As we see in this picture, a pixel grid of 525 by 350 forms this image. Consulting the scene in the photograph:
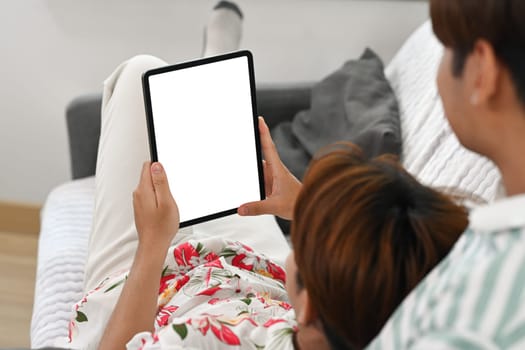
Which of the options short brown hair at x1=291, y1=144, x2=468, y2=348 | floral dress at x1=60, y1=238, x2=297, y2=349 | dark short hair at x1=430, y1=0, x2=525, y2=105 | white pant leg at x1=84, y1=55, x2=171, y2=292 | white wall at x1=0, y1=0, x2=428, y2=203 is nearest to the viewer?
dark short hair at x1=430, y1=0, x2=525, y2=105

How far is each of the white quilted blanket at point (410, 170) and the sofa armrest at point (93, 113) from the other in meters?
0.07

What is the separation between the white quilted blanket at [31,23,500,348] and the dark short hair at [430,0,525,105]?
1.80ft

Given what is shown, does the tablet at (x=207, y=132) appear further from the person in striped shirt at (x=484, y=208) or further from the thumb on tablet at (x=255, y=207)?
the person in striped shirt at (x=484, y=208)

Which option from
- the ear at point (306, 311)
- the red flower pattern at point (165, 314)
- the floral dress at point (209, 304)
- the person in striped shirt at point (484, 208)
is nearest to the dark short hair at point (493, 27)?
the person in striped shirt at point (484, 208)

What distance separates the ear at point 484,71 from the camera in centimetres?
68

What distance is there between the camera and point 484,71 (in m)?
0.69

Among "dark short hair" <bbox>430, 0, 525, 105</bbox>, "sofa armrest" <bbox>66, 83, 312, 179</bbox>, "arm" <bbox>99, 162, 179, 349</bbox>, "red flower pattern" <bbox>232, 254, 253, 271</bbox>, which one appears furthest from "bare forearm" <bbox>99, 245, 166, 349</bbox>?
"sofa armrest" <bbox>66, 83, 312, 179</bbox>

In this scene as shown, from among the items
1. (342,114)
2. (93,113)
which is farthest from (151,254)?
(93,113)

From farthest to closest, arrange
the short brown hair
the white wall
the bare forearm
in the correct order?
the white wall, the bare forearm, the short brown hair

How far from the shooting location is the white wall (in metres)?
2.33

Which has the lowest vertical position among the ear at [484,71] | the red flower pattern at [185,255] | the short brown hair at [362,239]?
the red flower pattern at [185,255]

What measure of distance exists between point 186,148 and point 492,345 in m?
0.67

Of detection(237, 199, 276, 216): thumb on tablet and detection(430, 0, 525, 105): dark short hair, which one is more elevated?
detection(430, 0, 525, 105): dark short hair

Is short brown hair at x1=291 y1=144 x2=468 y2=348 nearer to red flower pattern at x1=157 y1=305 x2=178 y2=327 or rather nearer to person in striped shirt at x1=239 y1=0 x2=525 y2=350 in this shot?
person in striped shirt at x1=239 y1=0 x2=525 y2=350
